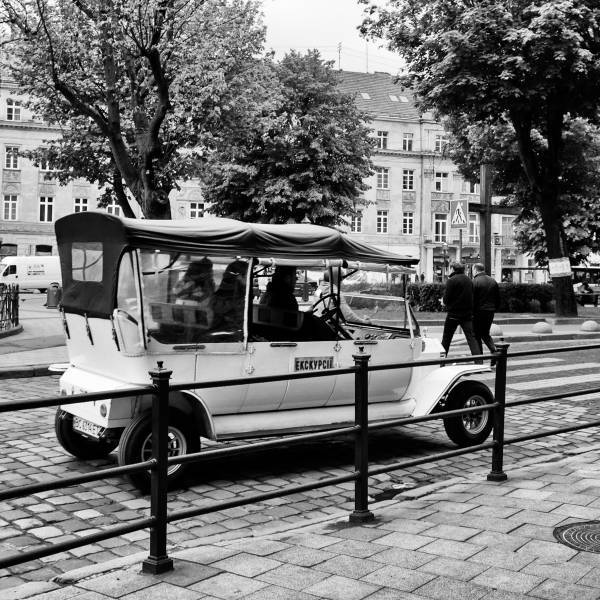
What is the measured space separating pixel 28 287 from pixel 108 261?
4820 cm

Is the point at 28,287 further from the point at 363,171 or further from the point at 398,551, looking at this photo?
the point at 398,551

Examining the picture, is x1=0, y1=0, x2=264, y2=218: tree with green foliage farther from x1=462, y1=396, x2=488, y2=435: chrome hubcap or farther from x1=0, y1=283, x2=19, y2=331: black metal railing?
x1=462, y1=396, x2=488, y2=435: chrome hubcap

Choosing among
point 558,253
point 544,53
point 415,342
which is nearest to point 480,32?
point 544,53

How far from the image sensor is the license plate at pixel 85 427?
22.1 ft

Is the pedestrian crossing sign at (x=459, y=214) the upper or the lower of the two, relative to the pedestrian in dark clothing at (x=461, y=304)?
upper

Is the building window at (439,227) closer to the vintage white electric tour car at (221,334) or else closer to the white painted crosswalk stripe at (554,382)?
the white painted crosswalk stripe at (554,382)

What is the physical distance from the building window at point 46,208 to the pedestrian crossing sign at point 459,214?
4585 centimetres

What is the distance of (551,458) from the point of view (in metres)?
7.62

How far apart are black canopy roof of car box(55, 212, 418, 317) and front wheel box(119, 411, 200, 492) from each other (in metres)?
1.08

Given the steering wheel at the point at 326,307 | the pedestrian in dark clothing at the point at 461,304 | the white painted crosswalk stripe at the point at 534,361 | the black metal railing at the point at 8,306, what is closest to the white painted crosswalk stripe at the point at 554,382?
the white painted crosswalk stripe at the point at 534,361

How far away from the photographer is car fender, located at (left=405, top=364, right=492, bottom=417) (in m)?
7.88

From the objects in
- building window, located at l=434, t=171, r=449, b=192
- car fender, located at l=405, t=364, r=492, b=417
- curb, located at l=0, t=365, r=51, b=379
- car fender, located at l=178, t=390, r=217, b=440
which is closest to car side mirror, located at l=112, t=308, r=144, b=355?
car fender, located at l=178, t=390, r=217, b=440

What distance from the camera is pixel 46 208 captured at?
61156mm

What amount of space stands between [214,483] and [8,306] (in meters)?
15.0
